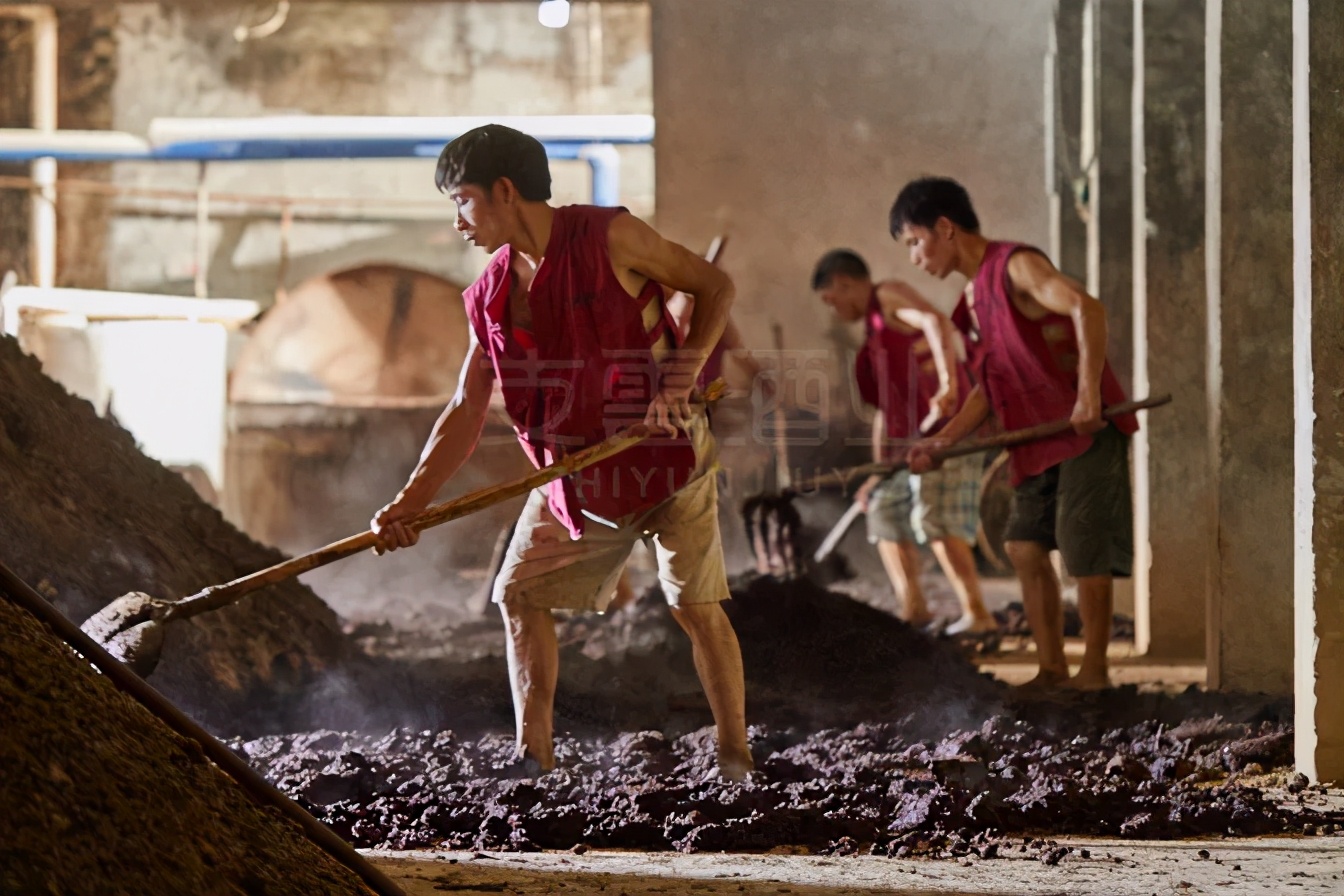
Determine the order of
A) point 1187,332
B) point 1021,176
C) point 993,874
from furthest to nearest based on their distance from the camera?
point 1021,176
point 1187,332
point 993,874

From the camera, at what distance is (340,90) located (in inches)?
445

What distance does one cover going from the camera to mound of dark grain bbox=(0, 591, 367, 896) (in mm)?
2477

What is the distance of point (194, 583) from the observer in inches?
211

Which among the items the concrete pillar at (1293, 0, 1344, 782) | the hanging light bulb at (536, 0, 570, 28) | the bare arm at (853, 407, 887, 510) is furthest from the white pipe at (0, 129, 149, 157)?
the concrete pillar at (1293, 0, 1344, 782)

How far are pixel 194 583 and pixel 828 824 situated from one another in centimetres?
260

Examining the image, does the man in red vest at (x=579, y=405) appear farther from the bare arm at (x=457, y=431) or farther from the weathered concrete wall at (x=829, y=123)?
the weathered concrete wall at (x=829, y=123)

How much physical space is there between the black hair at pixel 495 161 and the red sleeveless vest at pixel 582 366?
0.14 m

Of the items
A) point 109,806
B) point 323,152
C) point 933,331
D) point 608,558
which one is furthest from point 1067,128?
point 109,806

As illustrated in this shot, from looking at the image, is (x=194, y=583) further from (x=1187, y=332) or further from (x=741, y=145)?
(x=741, y=145)

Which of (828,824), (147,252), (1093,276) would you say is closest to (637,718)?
(828,824)

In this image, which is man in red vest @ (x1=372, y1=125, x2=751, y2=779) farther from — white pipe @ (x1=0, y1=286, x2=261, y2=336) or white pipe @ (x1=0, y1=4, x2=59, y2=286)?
white pipe @ (x1=0, y1=4, x2=59, y2=286)

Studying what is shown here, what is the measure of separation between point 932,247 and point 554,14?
21.0ft

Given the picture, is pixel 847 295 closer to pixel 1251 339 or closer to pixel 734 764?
pixel 1251 339

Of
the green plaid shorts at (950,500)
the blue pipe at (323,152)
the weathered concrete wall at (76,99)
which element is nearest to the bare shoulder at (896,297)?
the green plaid shorts at (950,500)
